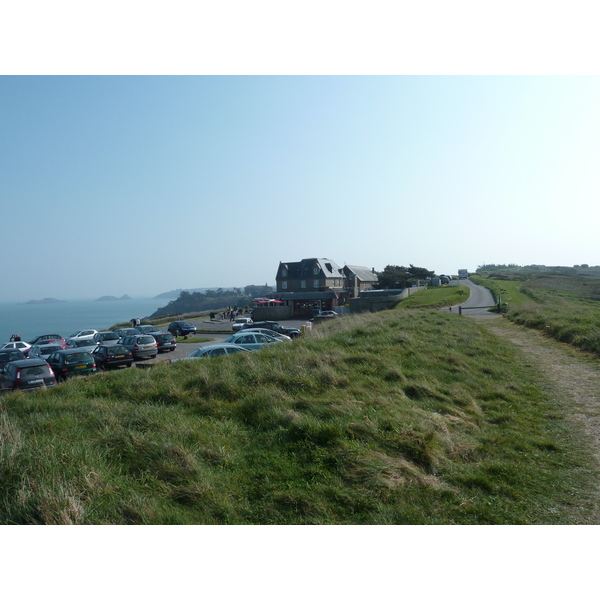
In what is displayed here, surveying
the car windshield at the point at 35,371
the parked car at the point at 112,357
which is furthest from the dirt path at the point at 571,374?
the parked car at the point at 112,357

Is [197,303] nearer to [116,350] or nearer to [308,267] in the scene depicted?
[308,267]

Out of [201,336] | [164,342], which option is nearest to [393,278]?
[201,336]

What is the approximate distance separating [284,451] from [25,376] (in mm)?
12695

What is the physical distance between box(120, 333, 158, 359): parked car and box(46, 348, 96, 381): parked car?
18.4 feet

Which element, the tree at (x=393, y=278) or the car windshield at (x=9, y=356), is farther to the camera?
the tree at (x=393, y=278)

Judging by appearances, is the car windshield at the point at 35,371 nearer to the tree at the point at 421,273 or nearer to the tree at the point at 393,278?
the tree at the point at 393,278

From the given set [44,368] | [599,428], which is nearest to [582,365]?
[599,428]

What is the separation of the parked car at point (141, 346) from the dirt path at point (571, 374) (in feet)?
63.1

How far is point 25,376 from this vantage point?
51.4 ft

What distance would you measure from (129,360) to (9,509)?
819 inches

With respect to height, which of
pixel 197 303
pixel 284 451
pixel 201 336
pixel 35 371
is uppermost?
pixel 284 451

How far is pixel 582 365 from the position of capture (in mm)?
15578

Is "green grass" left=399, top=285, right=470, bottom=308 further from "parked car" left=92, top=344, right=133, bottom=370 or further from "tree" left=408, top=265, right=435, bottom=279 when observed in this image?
"parked car" left=92, top=344, right=133, bottom=370

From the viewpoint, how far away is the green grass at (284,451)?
5.11m
